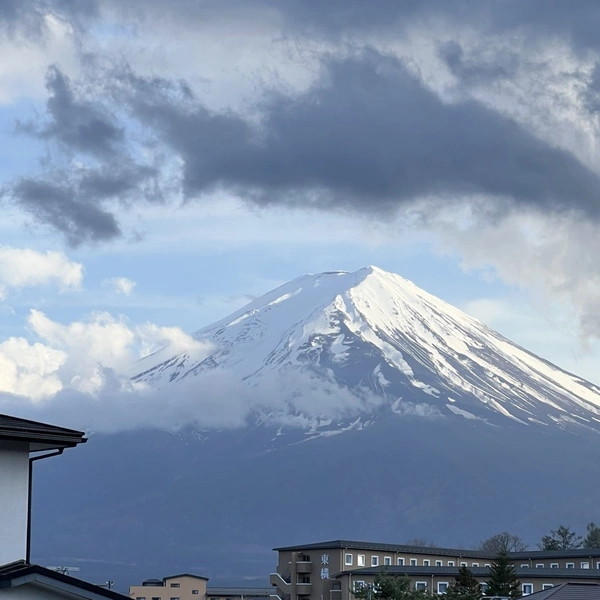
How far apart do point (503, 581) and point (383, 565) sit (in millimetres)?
13051

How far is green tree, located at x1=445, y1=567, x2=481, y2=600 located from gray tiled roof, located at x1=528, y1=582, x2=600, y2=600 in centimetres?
2570

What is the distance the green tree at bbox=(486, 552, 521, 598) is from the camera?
234 feet

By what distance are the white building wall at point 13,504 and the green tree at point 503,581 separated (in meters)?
60.3

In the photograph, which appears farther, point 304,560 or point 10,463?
point 304,560

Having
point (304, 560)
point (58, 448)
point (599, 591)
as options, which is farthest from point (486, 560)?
point (58, 448)

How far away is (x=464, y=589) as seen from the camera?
6869 centimetres

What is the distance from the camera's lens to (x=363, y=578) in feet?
276

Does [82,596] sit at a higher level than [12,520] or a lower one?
lower

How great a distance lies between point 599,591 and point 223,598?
297 ft

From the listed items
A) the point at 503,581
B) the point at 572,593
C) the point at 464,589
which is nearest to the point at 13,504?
the point at 572,593

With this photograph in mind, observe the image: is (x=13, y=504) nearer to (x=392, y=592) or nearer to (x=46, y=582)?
(x=46, y=582)

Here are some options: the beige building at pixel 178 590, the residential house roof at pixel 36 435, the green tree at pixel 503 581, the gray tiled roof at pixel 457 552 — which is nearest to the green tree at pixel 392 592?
the green tree at pixel 503 581

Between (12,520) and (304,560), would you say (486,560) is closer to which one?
(304,560)

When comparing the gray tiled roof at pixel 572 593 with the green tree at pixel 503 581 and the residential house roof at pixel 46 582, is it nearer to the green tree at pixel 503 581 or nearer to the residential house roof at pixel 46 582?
the residential house roof at pixel 46 582
